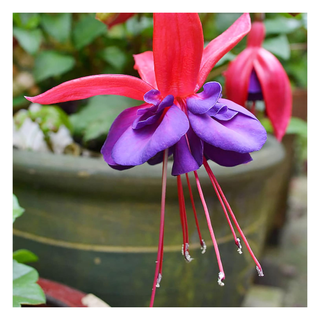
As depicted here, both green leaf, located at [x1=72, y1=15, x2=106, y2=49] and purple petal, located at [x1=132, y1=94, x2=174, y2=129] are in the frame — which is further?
green leaf, located at [x1=72, y1=15, x2=106, y2=49]

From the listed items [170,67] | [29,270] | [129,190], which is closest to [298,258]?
[129,190]

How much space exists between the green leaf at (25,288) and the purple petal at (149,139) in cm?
25

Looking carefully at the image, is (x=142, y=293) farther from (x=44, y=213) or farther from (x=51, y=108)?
(x=51, y=108)

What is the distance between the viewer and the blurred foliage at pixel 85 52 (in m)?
0.67

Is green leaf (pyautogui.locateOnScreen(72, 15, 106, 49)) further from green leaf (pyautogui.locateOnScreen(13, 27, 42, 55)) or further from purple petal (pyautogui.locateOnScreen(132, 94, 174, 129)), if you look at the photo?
purple petal (pyautogui.locateOnScreen(132, 94, 174, 129))

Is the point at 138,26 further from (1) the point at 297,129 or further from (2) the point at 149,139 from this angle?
(2) the point at 149,139

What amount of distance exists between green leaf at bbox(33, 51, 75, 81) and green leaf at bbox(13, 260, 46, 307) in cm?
40

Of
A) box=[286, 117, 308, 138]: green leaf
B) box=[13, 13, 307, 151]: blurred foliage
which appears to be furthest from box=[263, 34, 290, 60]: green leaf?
box=[286, 117, 308, 138]: green leaf

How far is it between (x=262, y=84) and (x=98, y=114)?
0.32 metres

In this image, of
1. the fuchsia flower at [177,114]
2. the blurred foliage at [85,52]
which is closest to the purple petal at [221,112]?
the fuchsia flower at [177,114]

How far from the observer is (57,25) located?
695mm

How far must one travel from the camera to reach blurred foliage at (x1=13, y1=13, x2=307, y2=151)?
670mm

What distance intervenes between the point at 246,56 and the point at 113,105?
0.28 m

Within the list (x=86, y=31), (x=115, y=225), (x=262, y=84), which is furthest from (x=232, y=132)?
(x=86, y=31)
